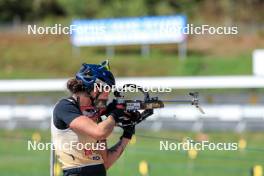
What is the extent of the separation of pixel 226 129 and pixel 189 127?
Result: 4.21 ft

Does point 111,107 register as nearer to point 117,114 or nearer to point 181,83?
point 117,114

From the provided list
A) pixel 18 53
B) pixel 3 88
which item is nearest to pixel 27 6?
pixel 18 53

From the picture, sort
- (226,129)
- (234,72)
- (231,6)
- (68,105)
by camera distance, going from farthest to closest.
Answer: (231,6), (234,72), (226,129), (68,105)

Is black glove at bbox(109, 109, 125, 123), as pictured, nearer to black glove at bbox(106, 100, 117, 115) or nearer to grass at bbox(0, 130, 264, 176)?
black glove at bbox(106, 100, 117, 115)

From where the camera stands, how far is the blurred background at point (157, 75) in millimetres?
17641

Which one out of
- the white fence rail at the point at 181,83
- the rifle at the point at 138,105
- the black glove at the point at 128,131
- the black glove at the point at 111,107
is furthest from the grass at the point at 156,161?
the black glove at the point at 111,107

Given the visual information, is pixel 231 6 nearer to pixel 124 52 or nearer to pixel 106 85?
pixel 124 52

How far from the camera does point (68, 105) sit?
582cm

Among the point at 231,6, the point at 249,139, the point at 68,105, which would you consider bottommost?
the point at 249,139

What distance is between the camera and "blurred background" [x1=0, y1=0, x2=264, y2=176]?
17.6 meters

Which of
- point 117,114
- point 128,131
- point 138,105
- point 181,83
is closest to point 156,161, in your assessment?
point 181,83

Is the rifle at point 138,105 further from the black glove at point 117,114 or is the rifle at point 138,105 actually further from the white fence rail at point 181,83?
the white fence rail at point 181,83

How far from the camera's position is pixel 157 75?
45219mm

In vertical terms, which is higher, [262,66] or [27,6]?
[27,6]
